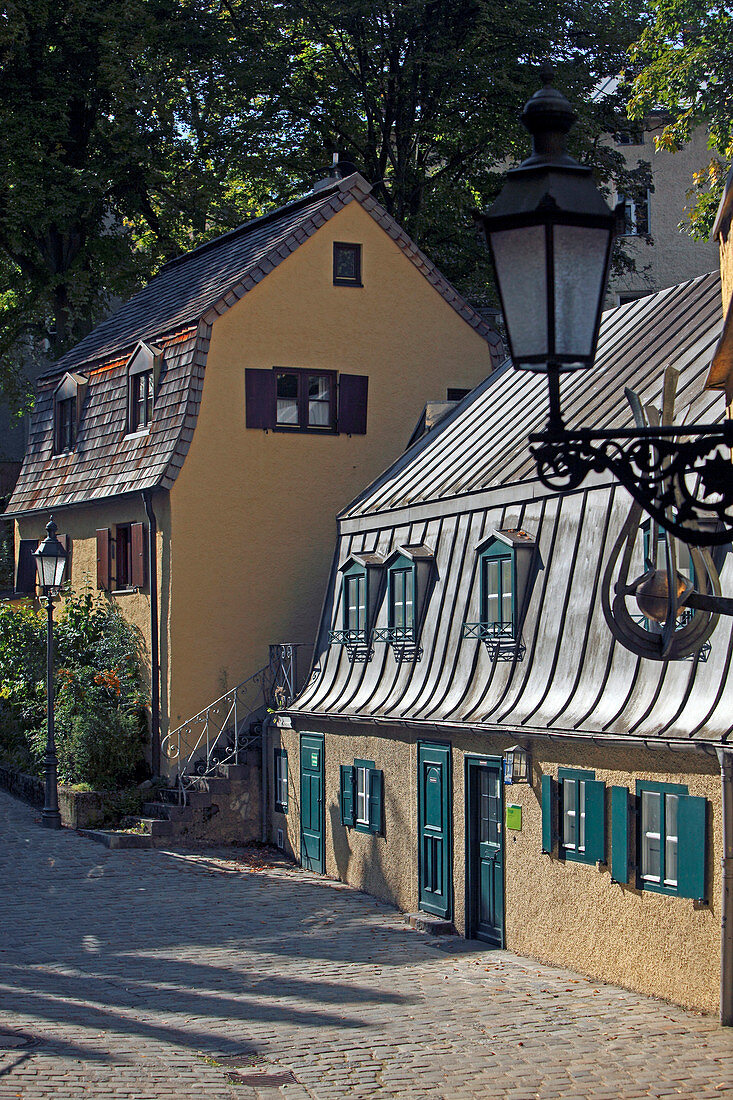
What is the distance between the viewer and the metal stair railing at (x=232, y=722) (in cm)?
2238

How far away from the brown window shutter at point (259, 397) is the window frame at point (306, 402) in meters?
0.20

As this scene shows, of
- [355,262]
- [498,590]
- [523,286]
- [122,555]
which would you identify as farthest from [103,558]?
[523,286]

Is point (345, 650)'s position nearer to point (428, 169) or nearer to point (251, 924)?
point (251, 924)

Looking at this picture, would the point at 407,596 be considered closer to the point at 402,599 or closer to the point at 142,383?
the point at 402,599

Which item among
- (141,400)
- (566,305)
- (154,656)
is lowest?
(154,656)

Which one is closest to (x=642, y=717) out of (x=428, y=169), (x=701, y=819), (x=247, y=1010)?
(x=701, y=819)

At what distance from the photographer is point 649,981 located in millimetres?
11930

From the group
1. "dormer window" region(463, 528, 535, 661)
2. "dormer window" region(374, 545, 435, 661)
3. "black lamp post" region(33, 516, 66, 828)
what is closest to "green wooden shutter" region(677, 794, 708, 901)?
"dormer window" region(463, 528, 535, 661)

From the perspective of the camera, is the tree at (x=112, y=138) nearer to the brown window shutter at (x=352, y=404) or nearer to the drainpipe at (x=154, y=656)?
the brown window shutter at (x=352, y=404)

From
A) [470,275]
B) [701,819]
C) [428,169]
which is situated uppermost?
[428,169]

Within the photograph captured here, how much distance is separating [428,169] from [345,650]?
18131mm

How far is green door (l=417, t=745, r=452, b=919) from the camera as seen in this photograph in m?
16.1

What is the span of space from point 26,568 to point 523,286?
82.8 ft

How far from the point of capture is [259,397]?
2355 centimetres
